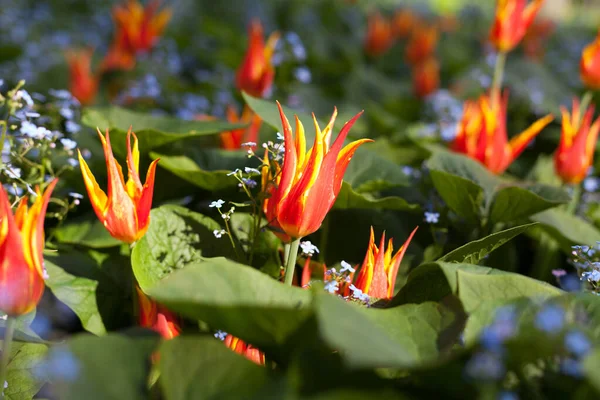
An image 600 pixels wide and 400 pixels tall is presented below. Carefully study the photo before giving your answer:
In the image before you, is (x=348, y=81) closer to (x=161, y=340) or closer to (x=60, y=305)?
(x=60, y=305)

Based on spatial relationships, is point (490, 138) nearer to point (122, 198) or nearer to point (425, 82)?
point (122, 198)

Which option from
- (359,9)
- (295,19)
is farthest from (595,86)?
(359,9)

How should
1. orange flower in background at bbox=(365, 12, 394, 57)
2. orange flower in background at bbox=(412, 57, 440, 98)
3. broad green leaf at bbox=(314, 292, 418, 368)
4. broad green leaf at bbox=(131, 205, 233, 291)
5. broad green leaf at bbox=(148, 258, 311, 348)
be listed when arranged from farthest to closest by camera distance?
orange flower in background at bbox=(365, 12, 394, 57) < orange flower in background at bbox=(412, 57, 440, 98) < broad green leaf at bbox=(131, 205, 233, 291) < broad green leaf at bbox=(148, 258, 311, 348) < broad green leaf at bbox=(314, 292, 418, 368)

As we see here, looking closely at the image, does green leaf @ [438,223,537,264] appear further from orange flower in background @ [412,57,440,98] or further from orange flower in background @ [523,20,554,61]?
orange flower in background @ [523,20,554,61]

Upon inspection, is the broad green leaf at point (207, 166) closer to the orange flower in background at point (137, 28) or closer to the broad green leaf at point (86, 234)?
the broad green leaf at point (86, 234)

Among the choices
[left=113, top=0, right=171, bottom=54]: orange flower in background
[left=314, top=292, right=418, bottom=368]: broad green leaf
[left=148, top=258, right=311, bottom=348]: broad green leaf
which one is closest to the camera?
[left=314, top=292, right=418, bottom=368]: broad green leaf

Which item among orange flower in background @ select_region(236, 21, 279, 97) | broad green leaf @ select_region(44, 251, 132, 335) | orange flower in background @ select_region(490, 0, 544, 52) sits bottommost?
broad green leaf @ select_region(44, 251, 132, 335)

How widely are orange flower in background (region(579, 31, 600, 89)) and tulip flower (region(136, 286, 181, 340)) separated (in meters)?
1.40

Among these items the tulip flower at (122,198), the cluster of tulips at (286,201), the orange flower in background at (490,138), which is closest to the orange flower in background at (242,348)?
the cluster of tulips at (286,201)

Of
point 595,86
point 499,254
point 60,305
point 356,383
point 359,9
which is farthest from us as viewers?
point 359,9

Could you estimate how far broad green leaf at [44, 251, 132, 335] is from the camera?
1.25 metres

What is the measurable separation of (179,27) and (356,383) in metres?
4.17

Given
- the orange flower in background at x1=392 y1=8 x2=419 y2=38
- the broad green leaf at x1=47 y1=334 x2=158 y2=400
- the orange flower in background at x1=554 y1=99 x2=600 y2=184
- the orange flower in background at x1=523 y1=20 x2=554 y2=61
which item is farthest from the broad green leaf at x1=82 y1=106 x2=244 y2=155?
the orange flower in background at x1=523 y1=20 x2=554 y2=61

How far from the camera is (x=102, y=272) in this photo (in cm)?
136
